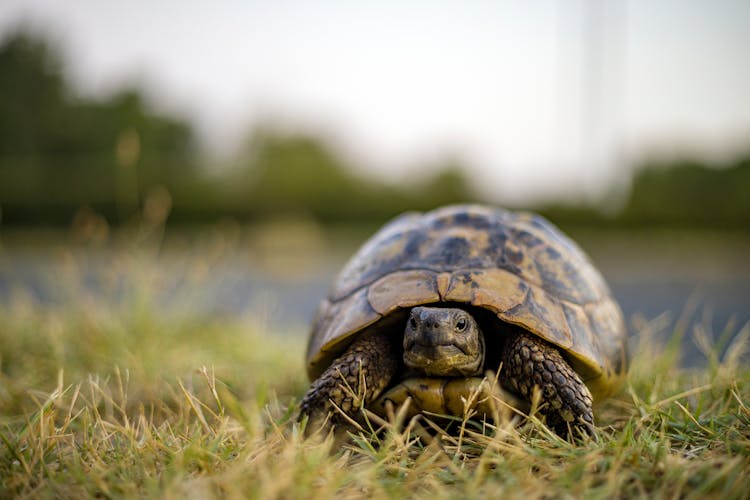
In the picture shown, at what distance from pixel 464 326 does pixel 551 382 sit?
1.28ft

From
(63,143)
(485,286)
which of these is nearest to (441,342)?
(485,286)

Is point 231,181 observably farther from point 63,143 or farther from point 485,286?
point 485,286

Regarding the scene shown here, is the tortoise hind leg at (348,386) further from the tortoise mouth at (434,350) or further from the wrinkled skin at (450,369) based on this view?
the tortoise mouth at (434,350)

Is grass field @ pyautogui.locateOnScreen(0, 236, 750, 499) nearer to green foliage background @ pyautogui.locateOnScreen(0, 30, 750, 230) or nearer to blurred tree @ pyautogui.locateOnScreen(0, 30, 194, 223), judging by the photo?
green foliage background @ pyautogui.locateOnScreen(0, 30, 750, 230)

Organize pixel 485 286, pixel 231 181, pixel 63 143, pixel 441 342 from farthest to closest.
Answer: pixel 63 143
pixel 231 181
pixel 485 286
pixel 441 342

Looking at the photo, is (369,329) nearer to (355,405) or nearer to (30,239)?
(355,405)

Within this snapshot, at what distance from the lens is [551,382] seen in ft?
7.58

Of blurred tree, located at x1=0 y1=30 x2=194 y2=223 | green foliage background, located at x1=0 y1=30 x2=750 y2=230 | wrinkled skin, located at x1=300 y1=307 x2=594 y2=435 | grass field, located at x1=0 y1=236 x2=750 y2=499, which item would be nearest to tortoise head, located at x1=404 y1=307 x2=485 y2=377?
wrinkled skin, located at x1=300 y1=307 x2=594 y2=435

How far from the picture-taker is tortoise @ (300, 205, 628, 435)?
91.3 inches

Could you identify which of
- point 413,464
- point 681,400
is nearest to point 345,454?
point 413,464

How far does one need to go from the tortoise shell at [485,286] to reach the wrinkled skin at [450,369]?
107 millimetres

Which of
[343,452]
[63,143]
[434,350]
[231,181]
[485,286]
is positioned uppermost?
[63,143]

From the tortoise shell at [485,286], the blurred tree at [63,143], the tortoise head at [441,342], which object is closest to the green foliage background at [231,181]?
the blurred tree at [63,143]

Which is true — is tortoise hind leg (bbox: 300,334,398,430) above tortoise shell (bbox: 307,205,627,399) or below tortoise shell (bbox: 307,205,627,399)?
below
